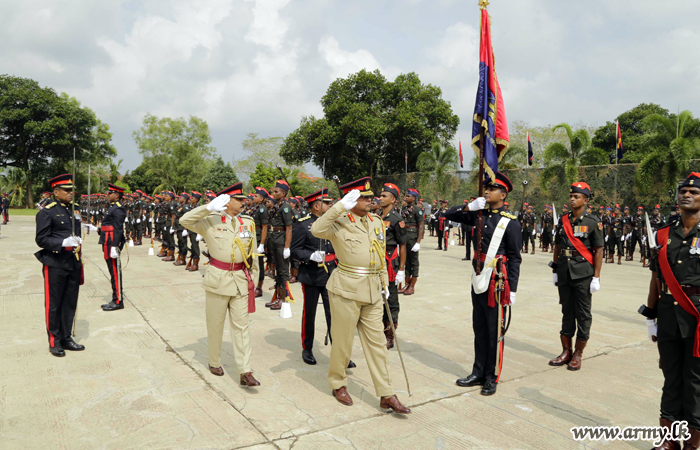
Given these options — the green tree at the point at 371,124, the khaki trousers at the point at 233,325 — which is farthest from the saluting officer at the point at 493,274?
the green tree at the point at 371,124

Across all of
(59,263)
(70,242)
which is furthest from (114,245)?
(70,242)

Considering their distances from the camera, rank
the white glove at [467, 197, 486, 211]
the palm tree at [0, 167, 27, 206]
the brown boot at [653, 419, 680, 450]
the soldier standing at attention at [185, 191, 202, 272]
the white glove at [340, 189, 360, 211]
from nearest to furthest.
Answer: the brown boot at [653, 419, 680, 450]
the white glove at [340, 189, 360, 211]
the white glove at [467, 197, 486, 211]
the soldier standing at attention at [185, 191, 202, 272]
the palm tree at [0, 167, 27, 206]

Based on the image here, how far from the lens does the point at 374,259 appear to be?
4.04m

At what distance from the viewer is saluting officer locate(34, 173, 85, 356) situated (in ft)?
16.8

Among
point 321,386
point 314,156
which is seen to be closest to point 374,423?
point 321,386

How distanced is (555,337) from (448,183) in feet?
76.9

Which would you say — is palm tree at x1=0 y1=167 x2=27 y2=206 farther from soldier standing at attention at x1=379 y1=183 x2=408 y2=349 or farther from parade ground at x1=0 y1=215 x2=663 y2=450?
soldier standing at attention at x1=379 y1=183 x2=408 y2=349

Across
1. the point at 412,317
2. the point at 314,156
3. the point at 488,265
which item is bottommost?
the point at 412,317

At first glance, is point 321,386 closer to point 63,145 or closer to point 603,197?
point 603,197

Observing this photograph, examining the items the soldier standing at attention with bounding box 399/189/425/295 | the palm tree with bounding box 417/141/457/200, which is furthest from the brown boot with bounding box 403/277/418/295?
the palm tree with bounding box 417/141/457/200

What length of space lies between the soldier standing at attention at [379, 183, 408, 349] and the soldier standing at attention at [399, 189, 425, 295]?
83.1 inches

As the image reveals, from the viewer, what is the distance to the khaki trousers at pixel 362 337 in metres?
3.87

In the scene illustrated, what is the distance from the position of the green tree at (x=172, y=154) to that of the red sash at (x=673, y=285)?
48979 mm

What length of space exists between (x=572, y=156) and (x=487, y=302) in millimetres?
20601
